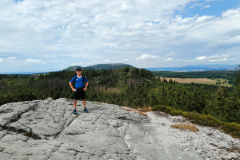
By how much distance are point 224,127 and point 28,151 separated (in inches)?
516

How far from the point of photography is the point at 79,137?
797 centimetres

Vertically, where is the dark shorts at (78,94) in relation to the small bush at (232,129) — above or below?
above

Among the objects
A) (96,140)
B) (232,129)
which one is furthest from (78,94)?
(232,129)

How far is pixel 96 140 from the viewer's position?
7.73 meters

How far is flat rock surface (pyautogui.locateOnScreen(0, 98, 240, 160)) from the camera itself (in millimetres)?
6234

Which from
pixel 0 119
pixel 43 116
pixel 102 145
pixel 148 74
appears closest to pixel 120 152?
pixel 102 145

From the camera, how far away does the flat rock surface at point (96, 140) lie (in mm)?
6234

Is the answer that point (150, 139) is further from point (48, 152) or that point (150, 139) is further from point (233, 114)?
point (233, 114)

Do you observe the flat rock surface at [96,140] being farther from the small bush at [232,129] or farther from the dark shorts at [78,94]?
the dark shorts at [78,94]

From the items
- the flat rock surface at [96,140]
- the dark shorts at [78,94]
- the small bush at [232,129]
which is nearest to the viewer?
the flat rock surface at [96,140]

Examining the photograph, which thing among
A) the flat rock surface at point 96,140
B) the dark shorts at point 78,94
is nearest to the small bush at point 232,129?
the flat rock surface at point 96,140

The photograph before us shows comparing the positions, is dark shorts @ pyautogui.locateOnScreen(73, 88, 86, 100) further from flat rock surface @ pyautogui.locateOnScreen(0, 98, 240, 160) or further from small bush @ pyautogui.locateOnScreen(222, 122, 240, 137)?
small bush @ pyautogui.locateOnScreen(222, 122, 240, 137)

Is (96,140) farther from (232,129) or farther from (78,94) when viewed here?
(232,129)

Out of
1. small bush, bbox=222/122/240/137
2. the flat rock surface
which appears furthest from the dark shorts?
small bush, bbox=222/122/240/137
